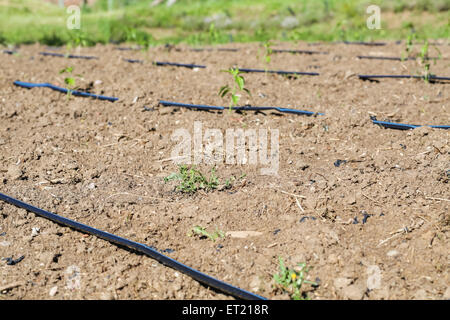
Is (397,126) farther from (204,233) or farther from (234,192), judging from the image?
(204,233)

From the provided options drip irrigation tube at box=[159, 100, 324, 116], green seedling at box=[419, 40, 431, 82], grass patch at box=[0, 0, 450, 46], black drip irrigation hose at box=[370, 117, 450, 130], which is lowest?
black drip irrigation hose at box=[370, 117, 450, 130]

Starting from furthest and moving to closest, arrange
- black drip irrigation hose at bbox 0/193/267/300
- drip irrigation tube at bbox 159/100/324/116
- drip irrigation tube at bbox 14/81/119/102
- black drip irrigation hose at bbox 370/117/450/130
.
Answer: drip irrigation tube at bbox 14/81/119/102
drip irrigation tube at bbox 159/100/324/116
black drip irrigation hose at bbox 370/117/450/130
black drip irrigation hose at bbox 0/193/267/300

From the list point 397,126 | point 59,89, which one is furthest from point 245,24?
point 397,126

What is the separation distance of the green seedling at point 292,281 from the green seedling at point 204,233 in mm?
492

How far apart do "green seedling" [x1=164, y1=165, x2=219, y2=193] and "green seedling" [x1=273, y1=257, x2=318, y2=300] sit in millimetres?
1038

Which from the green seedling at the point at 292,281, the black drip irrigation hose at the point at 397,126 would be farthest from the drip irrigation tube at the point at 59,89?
the green seedling at the point at 292,281

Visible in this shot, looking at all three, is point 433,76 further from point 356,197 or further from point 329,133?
point 356,197

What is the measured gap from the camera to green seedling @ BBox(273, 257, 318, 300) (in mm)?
2395

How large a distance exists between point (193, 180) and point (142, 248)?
845 mm

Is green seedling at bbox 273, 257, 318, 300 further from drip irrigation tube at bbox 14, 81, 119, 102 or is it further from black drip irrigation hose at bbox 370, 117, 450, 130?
drip irrigation tube at bbox 14, 81, 119, 102

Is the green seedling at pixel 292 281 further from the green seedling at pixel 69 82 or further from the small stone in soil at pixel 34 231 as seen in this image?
the green seedling at pixel 69 82

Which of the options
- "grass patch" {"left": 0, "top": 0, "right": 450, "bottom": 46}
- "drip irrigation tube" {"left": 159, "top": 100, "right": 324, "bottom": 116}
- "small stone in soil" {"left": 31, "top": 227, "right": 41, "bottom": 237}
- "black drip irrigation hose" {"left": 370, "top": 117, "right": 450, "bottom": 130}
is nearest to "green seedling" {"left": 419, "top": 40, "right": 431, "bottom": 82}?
"black drip irrigation hose" {"left": 370, "top": 117, "right": 450, "bottom": 130}

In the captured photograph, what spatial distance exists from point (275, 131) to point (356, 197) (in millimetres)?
1212

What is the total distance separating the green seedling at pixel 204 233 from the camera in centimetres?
286
